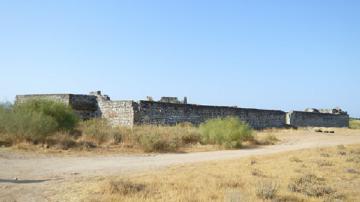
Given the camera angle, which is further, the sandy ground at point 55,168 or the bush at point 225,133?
the bush at point 225,133

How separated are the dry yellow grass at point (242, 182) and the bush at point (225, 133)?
5.47 m

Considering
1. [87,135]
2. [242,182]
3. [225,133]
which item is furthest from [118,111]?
[242,182]

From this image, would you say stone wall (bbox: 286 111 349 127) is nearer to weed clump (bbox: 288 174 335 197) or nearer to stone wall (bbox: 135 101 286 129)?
stone wall (bbox: 135 101 286 129)

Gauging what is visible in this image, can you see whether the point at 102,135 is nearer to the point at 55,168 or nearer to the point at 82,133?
the point at 82,133

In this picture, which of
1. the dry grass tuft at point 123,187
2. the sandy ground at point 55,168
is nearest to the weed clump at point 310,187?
the dry grass tuft at point 123,187

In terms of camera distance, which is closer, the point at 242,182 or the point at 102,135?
the point at 242,182

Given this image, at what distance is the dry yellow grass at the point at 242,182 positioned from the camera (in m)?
9.30

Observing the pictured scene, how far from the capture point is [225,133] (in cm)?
2158

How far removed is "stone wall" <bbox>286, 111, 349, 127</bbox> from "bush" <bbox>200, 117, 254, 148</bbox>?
17.6 m

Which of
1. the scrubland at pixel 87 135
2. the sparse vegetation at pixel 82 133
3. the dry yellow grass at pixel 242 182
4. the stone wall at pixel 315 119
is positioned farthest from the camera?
the stone wall at pixel 315 119

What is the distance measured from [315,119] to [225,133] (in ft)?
76.4

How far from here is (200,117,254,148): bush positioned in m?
21.2

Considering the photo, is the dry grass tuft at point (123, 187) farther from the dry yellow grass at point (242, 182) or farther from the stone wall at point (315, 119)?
the stone wall at point (315, 119)

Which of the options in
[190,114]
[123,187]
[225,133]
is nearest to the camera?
[123,187]
